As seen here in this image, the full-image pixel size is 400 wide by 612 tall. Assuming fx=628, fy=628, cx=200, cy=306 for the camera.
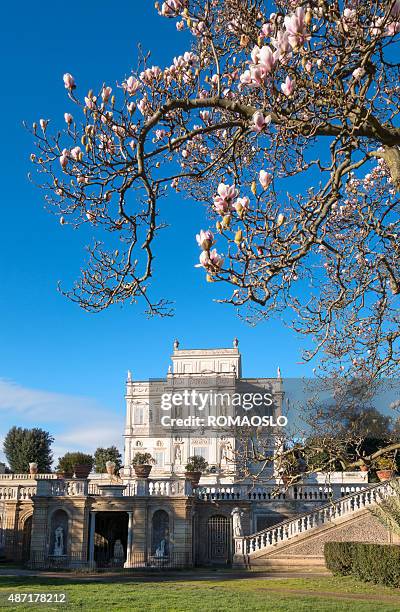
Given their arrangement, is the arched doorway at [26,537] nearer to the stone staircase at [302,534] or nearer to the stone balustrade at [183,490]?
the stone balustrade at [183,490]

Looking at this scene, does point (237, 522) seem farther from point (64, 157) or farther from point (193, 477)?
point (64, 157)

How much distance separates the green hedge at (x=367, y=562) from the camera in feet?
50.0

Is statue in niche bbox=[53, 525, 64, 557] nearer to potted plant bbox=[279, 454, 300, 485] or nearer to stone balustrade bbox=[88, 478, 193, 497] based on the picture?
stone balustrade bbox=[88, 478, 193, 497]

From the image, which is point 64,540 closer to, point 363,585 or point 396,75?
point 363,585

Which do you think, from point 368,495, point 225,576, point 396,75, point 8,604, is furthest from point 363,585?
point 396,75

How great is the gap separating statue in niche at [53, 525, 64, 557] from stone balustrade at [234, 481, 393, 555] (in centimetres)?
582

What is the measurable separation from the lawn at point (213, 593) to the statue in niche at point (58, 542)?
4.24 meters

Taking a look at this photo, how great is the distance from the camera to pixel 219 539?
2266cm

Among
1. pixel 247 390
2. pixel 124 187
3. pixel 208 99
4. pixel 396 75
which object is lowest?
pixel 124 187

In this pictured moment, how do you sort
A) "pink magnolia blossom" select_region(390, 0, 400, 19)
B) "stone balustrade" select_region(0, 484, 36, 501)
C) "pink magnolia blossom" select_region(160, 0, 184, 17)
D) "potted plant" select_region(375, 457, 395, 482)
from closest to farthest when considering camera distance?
1. "pink magnolia blossom" select_region(390, 0, 400, 19)
2. "pink magnolia blossom" select_region(160, 0, 184, 17)
3. "potted plant" select_region(375, 457, 395, 482)
4. "stone balustrade" select_region(0, 484, 36, 501)

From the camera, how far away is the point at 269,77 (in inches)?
216

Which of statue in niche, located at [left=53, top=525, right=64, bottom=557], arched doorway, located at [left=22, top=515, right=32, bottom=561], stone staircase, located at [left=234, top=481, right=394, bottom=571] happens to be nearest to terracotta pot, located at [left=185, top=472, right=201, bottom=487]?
stone staircase, located at [left=234, top=481, right=394, bottom=571]

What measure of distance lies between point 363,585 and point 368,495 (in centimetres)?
658

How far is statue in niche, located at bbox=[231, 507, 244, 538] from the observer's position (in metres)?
21.1
